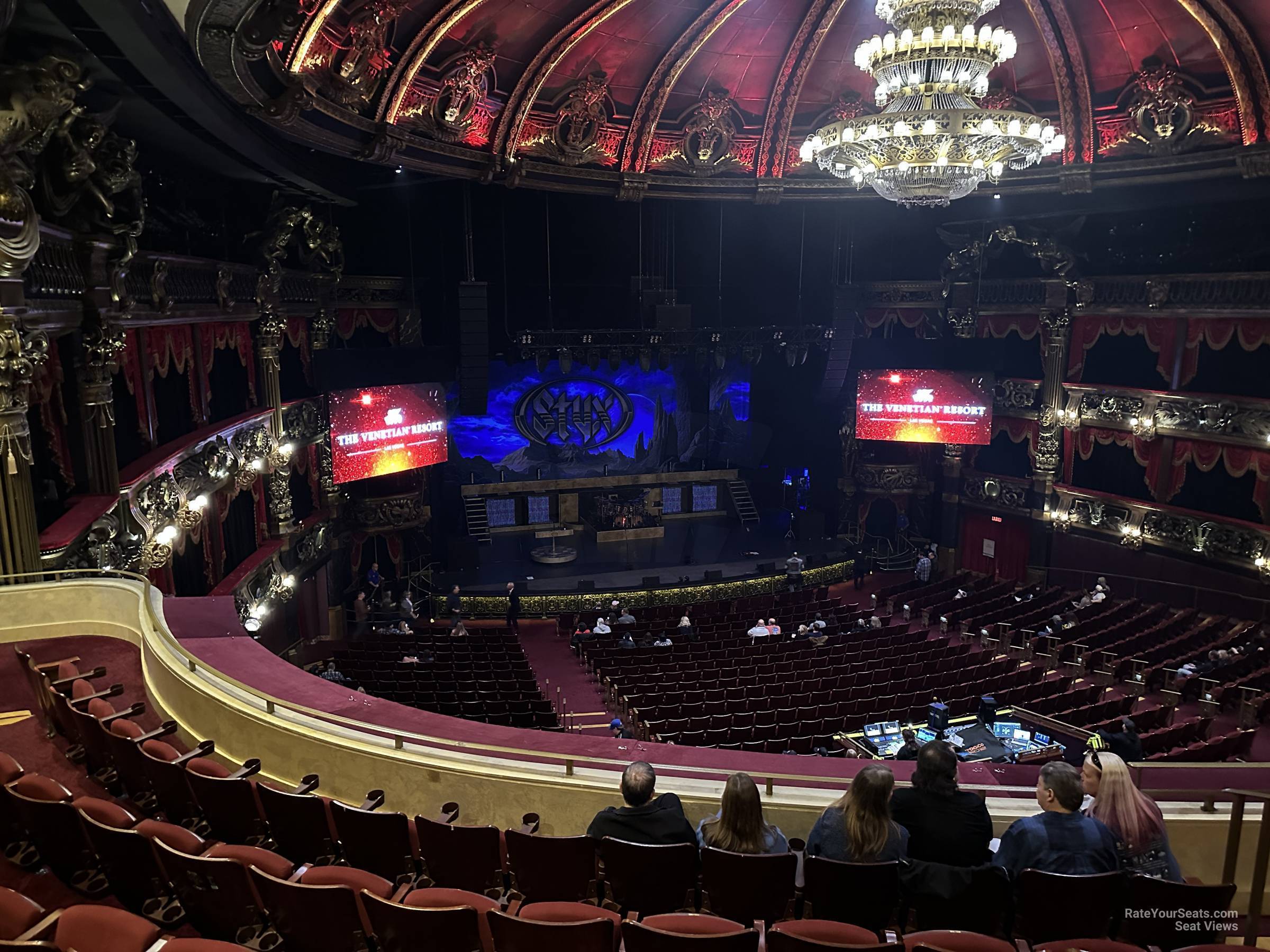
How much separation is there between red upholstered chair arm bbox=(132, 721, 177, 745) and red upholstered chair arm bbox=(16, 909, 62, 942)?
5.19ft

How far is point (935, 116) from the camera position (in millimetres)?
9898

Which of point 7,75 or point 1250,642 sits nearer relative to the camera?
point 7,75

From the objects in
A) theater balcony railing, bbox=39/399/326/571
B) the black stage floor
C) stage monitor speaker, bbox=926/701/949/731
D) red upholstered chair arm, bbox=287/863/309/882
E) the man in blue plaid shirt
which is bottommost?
the man in blue plaid shirt

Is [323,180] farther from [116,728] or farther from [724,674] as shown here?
[116,728]

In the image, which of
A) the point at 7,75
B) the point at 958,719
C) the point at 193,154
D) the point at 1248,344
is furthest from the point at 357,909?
the point at 1248,344

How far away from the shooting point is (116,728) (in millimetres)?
4980

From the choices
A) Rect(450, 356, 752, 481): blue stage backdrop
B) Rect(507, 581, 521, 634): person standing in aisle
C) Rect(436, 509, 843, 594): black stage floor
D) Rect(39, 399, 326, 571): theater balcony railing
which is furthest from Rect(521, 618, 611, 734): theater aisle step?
Rect(450, 356, 752, 481): blue stage backdrop

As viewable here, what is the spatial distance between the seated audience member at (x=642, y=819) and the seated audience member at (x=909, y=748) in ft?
19.8

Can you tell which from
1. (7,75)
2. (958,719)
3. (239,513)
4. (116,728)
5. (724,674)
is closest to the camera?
(116,728)

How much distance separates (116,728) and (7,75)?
5374mm

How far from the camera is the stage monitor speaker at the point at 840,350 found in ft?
71.9

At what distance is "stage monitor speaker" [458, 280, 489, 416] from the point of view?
60.0 ft

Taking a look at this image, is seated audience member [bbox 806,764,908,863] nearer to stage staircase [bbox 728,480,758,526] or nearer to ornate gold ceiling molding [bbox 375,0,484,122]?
ornate gold ceiling molding [bbox 375,0,484,122]

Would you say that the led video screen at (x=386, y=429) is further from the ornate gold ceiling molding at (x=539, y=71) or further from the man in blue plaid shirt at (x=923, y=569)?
the man in blue plaid shirt at (x=923, y=569)
